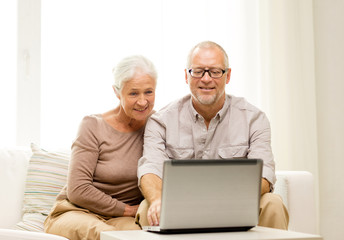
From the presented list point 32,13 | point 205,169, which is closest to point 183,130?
point 205,169

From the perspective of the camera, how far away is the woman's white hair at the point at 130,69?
225 centimetres

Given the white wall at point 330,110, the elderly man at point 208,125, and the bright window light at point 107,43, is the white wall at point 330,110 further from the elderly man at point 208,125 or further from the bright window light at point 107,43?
the elderly man at point 208,125

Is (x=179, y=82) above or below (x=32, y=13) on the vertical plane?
below

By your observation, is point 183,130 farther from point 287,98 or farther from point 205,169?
point 287,98

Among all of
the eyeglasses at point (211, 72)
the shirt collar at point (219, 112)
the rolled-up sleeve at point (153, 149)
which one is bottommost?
the rolled-up sleeve at point (153, 149)

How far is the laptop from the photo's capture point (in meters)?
1.35

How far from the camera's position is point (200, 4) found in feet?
11.7

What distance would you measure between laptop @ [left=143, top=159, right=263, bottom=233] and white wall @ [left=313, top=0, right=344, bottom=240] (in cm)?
239

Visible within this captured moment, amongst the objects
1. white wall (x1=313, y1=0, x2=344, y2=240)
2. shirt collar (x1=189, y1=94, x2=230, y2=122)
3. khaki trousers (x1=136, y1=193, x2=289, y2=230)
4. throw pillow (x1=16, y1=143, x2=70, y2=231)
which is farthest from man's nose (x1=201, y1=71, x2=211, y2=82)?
white wall (x1=313, y1=0, x2=344, y2=240)

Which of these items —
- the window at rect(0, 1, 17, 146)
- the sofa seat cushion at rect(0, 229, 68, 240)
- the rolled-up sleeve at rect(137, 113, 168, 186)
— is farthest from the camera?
the window at rect(0, 1, 17, 146)

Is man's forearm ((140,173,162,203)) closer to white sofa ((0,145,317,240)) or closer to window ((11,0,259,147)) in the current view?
white sofa ((0,145,317,240))

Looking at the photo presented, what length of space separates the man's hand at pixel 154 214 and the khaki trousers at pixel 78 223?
0.21m

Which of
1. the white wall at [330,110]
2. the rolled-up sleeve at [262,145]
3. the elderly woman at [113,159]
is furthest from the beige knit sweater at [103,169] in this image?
the white wall at [330,110]

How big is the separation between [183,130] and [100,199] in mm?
468
